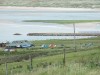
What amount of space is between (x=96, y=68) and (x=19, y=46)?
33.7m

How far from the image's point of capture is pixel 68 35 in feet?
245

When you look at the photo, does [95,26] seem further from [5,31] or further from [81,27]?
[5,31]

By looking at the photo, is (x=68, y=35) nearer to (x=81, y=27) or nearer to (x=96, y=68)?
(x=81, y=27)

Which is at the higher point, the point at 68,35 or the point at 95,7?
the point at 68,35

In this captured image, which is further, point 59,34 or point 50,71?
point 59,34

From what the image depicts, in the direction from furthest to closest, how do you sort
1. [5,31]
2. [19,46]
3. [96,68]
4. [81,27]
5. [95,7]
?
[95,7], [81,27], [5,31], [19,46], [96,68]

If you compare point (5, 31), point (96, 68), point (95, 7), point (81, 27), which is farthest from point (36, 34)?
point (95, 7)

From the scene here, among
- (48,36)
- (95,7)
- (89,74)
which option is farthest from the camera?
(95,7)

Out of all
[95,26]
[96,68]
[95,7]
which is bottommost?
[95,7]

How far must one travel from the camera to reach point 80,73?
18391 mm

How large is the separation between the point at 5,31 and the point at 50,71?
66.1 meters

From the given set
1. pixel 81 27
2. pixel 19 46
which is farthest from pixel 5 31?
pixel 19 46

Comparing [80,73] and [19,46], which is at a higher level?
[80,73]

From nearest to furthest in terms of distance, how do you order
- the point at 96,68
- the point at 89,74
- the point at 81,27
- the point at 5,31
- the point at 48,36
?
the point at 89,74, the point at 96,68, the point at 48,36, the point at 5,31, the point at 81,27
